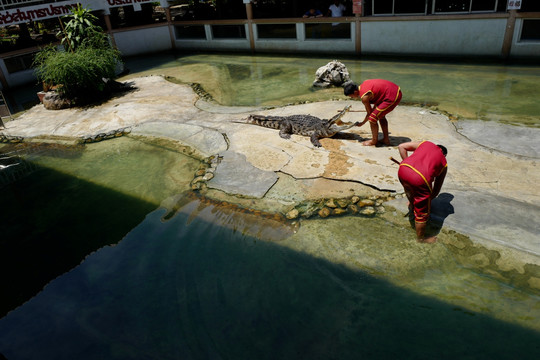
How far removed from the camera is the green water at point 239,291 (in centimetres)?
318

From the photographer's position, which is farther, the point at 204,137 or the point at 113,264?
the point at 204,137

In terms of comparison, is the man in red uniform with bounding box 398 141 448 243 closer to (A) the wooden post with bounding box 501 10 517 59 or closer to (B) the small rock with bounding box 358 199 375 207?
(B) the small rock with bounding box 358 199 375 207

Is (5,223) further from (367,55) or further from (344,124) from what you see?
(367,55)

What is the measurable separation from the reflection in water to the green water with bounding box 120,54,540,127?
16.5ft

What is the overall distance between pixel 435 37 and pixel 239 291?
446 inches

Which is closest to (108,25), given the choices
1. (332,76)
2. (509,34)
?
(332,76)

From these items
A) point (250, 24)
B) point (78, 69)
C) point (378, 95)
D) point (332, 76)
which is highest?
Answer: point (250, 24)

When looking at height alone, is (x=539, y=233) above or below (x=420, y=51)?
below

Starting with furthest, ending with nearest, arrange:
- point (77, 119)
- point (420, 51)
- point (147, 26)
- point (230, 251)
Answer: point (147, 26) < point (420, 51) < point (77, 119) < point (230, 251)

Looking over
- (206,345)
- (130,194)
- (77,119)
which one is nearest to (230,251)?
(206,345)

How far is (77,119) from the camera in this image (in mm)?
9109

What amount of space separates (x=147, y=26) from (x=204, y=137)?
1194 centimetres

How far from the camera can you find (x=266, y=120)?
7.24 metres

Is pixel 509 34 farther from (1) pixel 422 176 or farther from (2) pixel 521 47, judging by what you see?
(1) pixel 422 176
